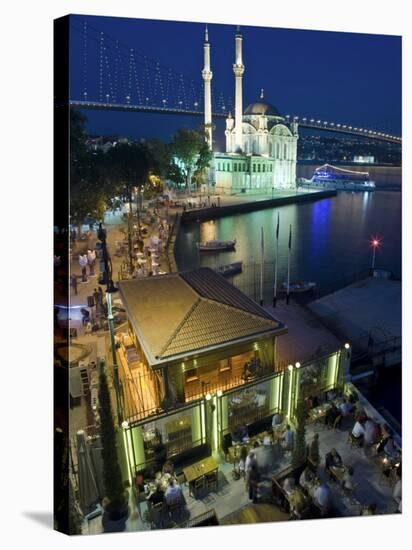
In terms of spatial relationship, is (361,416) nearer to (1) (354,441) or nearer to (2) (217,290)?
(1) (354,441)

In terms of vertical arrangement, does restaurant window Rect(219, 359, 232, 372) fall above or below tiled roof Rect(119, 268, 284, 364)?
below

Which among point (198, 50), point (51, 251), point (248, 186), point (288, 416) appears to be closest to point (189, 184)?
point (248, 186)

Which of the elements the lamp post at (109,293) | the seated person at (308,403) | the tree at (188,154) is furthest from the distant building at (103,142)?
the seated person at (308,403)

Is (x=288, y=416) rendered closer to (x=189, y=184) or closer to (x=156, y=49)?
(x=189, y=184)

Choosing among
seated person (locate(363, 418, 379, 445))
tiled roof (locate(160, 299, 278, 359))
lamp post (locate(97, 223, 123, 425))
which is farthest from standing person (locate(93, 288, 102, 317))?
seated person (locate(363, 418, 379, 445))

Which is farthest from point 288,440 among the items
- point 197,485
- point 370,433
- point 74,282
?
point 74,282

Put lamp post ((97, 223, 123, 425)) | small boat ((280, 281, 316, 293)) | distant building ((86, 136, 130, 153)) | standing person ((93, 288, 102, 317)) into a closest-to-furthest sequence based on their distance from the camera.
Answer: lamp post ((97, 223, 123, 425)), distant building ((86, 136, 130, 153)), standing person ((93, 288, 102, 317)), small boat ((280, 281, 316, 293))

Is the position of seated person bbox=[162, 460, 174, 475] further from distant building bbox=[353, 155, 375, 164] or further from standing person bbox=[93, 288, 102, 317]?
distant building bbox=[353, 155, 375, 164]
